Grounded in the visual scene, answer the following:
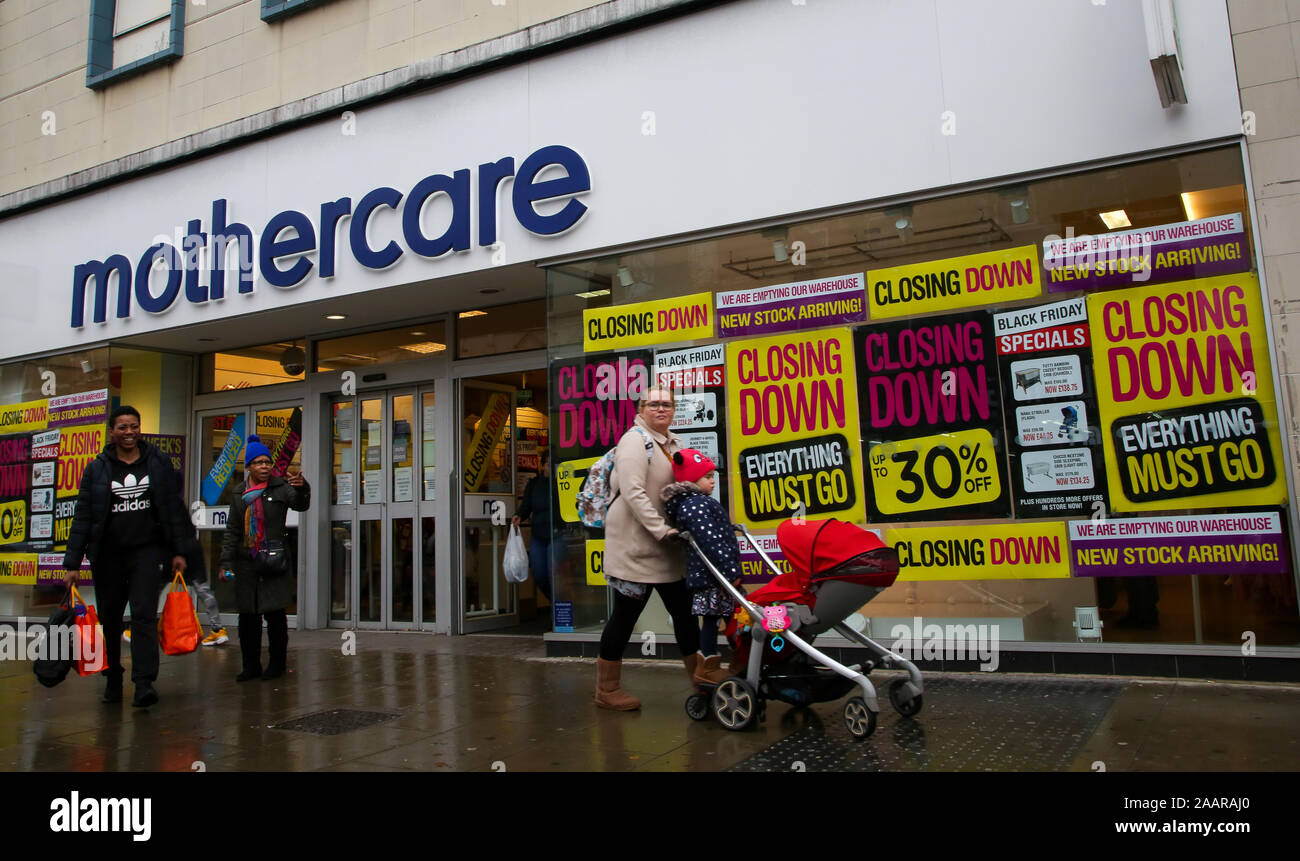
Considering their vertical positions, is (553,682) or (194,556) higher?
(194,556)

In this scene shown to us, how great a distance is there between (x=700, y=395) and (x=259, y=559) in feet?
12.1

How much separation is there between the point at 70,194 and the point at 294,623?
6108mm

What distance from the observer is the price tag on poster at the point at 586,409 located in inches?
320

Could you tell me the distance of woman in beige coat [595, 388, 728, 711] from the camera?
5507mm

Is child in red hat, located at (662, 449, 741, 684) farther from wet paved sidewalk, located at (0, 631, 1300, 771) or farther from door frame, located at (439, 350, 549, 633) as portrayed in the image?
door frame, located at (439, 350, 549, 633)

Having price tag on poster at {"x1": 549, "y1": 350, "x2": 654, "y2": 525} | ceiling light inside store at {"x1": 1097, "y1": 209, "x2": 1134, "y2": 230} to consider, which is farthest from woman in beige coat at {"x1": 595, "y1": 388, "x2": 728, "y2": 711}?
ceiling light inside store at {"x1": 1097, "y1": 209, "x2": 1134, "y2": 230}

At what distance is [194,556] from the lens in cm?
683

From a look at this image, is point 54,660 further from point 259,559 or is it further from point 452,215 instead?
point 452,215

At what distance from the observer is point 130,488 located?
659cm

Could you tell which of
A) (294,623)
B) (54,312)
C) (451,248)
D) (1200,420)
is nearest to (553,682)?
(451,248)

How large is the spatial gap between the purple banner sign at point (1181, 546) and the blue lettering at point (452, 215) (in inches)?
226

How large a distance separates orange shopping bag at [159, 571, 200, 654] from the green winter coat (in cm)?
64

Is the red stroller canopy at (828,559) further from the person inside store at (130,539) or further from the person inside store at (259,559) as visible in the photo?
the person inside store at (130,539)
